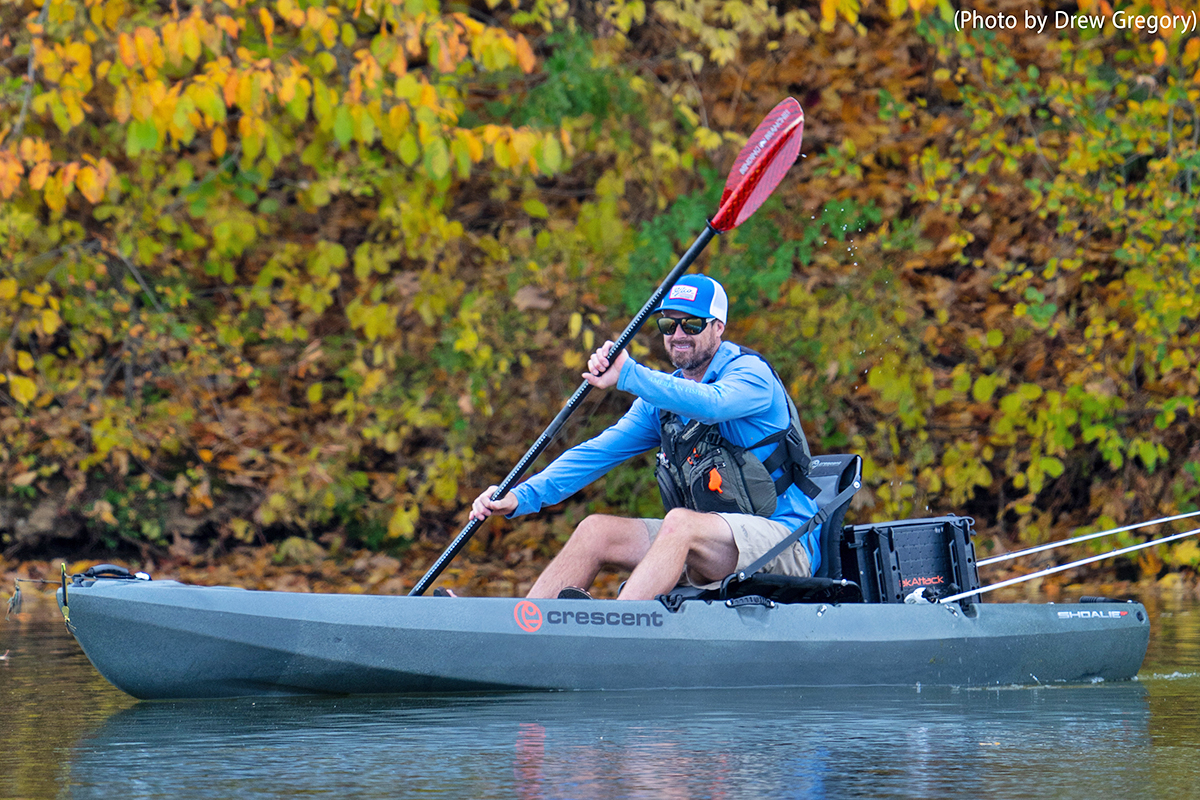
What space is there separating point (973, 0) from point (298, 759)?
804cm

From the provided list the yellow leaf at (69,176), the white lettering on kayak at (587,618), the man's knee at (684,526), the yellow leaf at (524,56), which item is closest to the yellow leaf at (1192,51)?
the yellow leaf at (524,56)

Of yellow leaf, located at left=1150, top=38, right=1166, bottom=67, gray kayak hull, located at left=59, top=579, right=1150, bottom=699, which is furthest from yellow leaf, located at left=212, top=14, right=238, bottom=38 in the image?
yellow leaf, located at left=1150, top=38, right=1166, bottom=67

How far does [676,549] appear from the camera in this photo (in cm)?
552

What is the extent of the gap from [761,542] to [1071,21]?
6281 millimetres

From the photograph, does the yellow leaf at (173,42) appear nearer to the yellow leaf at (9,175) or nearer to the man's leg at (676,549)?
the yellow leaf at (9,175)

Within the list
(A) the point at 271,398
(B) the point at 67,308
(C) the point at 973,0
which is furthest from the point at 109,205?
(C) the point at 973,0

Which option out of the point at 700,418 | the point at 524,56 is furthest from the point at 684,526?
the point at 524,56

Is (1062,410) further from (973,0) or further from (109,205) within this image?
(109,205)

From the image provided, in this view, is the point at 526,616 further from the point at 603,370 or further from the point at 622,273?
the point at 622,273

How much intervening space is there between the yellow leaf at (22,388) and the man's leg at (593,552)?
5760 millimetres

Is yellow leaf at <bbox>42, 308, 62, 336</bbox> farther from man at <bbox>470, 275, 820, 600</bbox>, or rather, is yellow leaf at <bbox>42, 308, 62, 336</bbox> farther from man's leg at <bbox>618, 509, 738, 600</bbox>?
man's leg at <bbox>618, 509, 738, 600</bbox>

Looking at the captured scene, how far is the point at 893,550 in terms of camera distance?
5883 millimetres

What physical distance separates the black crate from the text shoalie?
5079mm

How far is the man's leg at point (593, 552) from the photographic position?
571cm
